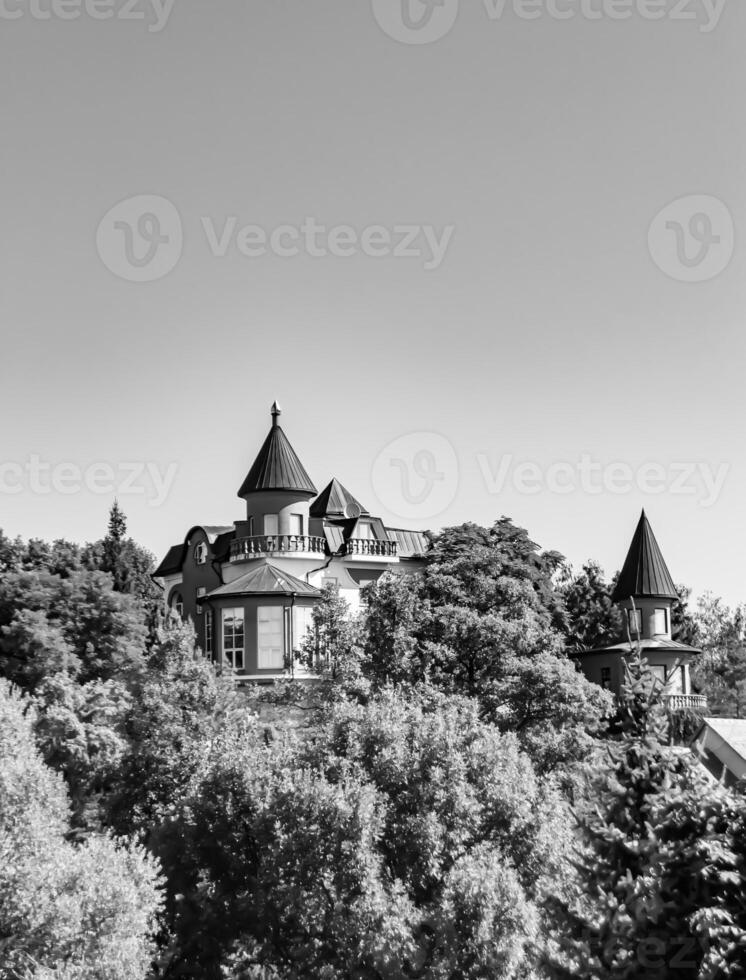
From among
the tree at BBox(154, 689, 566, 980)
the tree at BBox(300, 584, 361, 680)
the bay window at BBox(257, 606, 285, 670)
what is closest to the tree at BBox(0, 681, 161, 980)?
the tree at BBox(154, 689, 566, 980)

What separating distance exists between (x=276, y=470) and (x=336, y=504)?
26.5 ft

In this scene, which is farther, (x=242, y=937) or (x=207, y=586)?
(x=207, y=586)

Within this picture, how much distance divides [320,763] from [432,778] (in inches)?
101

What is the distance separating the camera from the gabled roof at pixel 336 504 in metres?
66.6

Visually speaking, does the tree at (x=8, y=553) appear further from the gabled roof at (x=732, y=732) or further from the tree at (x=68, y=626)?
the gabled roof at (x=732, y=732)

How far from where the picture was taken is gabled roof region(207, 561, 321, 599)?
55844 mm

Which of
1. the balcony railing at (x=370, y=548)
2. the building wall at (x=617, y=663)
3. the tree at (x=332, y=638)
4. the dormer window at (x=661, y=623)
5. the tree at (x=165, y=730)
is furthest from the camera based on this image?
the dormer window at (x=661, y=623)

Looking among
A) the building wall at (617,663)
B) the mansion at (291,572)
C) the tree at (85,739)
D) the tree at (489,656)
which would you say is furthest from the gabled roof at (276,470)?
the building wall at (617,663)

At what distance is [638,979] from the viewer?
1920 cm

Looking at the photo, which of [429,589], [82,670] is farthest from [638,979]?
[82,670]

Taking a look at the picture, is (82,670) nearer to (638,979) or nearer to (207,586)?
(207,586)

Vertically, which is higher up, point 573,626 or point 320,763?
point 573,626

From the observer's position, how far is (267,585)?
5634 cm

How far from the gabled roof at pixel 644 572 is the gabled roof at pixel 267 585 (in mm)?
21483
